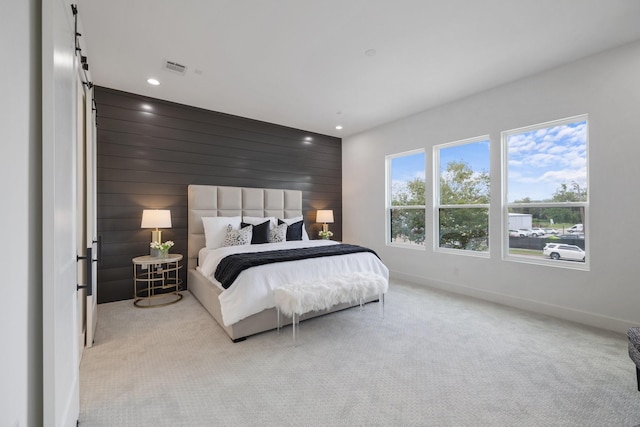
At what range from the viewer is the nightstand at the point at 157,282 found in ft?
12.1

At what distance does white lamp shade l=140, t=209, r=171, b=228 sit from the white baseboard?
3.94 meters

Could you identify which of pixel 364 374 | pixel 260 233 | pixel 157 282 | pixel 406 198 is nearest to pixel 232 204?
pixel 260 233

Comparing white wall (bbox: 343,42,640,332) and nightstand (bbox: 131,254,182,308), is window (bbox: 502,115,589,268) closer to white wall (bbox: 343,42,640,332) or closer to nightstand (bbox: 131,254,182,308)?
white wall (bbox: 343,42,640,332)

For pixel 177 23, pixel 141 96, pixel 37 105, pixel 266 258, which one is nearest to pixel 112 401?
pixel 266 258

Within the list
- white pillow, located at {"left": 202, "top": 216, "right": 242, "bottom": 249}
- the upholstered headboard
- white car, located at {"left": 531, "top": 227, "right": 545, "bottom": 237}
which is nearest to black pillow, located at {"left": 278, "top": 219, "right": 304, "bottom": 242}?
the upholstered headboard

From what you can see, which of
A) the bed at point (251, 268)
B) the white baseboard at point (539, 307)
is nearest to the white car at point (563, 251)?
the white baseboard at point (539, 307)

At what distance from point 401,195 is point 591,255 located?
2698 millimetres

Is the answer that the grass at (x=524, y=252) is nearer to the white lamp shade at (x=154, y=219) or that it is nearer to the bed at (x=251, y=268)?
the bed at (x=251, y=268)

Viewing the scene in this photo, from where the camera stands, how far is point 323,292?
2719mm

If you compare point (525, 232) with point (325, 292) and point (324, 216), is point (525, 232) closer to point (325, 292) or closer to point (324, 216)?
point (325, 292)

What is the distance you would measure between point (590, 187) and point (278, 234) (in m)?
3.92

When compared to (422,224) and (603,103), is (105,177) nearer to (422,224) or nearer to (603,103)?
(422,224)

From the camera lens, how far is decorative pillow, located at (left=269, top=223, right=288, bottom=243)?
176 inches

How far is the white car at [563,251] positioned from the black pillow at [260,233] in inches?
146
